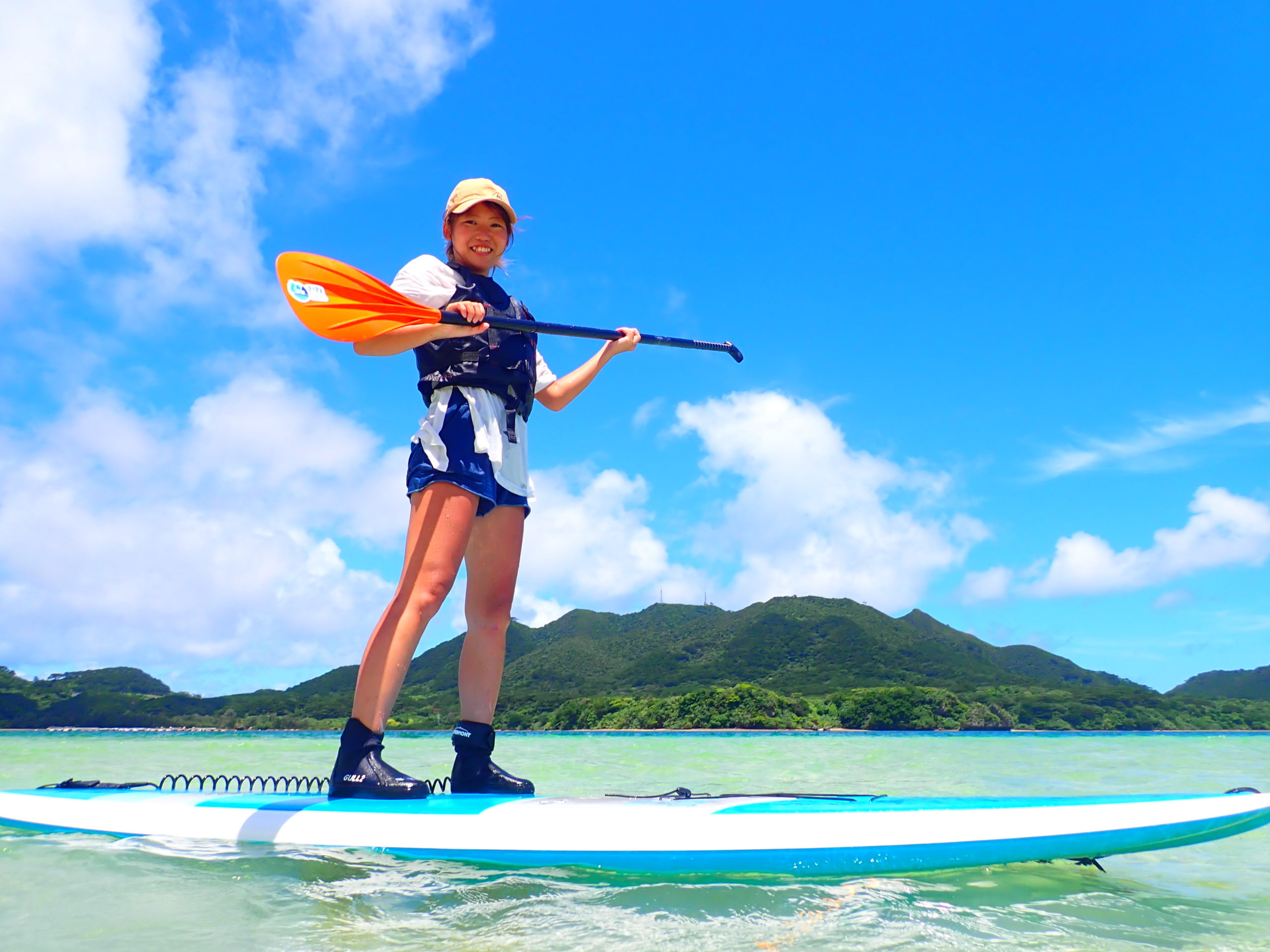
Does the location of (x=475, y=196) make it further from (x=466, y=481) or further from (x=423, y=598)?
(x=423, y=598)

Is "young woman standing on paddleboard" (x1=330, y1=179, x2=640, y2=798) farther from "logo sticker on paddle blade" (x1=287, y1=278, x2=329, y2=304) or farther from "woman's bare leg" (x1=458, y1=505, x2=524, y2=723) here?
"logo sticker on paddle blade" (x1=287, y1=278, x2=329, y2=304)

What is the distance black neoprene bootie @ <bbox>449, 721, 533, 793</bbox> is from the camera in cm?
366

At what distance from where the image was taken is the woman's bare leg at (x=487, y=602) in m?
3.62

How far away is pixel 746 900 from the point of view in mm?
2441

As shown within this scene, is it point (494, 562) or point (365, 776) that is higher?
point (494, 562)

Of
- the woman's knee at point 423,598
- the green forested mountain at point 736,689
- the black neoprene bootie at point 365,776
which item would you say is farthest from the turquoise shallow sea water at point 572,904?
the green forested mountain at point 736,689

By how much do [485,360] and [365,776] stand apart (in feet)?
5.82

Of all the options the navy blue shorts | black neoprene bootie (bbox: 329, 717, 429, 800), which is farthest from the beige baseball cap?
black neoprene bootie (bbox: 329, 717, 429, 800)

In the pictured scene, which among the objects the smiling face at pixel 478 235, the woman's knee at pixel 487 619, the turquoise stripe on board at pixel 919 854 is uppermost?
the smiling face at pixel 478 235

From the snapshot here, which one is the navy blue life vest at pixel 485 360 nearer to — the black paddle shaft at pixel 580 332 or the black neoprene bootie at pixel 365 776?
the black paddle shaft at pixel 580 332

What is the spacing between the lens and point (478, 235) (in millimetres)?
3680

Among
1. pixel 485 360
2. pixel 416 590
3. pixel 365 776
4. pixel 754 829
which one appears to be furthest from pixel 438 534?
pixel 754 829

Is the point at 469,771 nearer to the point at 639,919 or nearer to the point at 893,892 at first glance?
the point at 639,919

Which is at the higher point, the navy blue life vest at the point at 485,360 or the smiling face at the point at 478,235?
the smiling face at the point at 478,235
